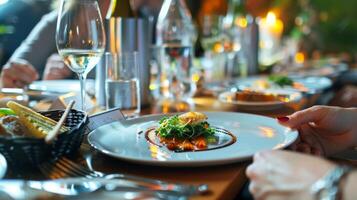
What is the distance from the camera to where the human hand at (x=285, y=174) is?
1.70ft

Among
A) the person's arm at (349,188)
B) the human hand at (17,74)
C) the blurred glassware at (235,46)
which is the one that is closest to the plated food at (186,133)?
the person's arm at (349,188)

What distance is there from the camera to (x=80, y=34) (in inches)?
34.9

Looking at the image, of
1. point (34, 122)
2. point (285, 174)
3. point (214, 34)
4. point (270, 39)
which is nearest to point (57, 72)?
point (214, 34)

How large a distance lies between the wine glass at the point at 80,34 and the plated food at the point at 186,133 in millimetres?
238

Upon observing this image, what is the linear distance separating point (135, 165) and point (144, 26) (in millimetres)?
621

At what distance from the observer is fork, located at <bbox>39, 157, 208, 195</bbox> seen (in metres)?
0.55

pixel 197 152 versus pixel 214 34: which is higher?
pixel 214 34

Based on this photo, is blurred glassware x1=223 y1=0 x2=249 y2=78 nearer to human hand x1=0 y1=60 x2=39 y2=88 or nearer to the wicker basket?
human hand x1=0 y1=60 x2=39 y2=88

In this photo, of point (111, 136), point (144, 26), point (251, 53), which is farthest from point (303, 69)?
point (111, 136)

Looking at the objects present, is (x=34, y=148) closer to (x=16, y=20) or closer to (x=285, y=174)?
(x=285, y=174)

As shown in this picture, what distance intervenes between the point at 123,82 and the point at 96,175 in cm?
52

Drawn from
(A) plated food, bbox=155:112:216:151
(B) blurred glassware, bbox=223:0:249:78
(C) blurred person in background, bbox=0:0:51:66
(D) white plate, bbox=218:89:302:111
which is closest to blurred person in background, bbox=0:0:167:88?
(C) blurred person in background, bbox=0:0:51:66

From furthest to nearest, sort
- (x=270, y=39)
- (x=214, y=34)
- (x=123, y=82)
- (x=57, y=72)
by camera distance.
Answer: (x=270, y=39), (x=214, y=34), (x=57, y=72), (x=123, y=82)

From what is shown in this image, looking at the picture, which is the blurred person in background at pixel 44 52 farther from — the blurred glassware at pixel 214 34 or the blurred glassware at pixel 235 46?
the blurred glassware at pixel 235 46
